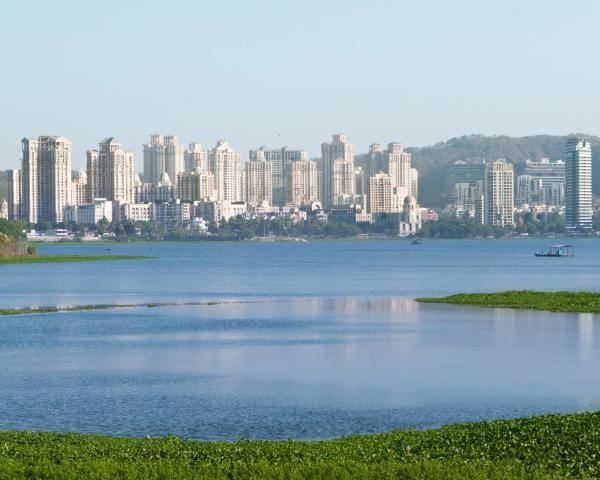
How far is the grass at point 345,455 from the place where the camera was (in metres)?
A: 15.4

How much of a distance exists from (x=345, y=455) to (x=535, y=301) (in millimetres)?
35201

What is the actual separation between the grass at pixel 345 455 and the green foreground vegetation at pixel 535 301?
28.0m

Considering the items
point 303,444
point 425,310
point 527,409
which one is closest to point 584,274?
point 425,310

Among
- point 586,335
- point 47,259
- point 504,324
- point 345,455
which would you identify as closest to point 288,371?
point 586,335

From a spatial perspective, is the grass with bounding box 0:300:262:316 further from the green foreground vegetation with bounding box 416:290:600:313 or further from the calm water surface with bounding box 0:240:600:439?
the green foreground vegetation with bounding box 416:290:600:313

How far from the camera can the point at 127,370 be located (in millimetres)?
30438

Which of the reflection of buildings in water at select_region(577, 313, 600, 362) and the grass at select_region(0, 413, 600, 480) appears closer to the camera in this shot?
the grass at select_region(0, 413, 600, 480)

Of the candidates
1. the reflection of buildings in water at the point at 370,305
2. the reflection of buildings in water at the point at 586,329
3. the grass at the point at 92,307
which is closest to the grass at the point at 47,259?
the grass at the point at 92,307

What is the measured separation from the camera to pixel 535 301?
5147 centimetres

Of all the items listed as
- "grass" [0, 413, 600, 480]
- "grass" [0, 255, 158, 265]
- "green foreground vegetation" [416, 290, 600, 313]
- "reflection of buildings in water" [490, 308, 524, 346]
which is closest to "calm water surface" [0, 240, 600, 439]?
"reflection of buildings in water" [490, 308, 524, 346]

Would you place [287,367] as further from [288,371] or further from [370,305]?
[370,305]

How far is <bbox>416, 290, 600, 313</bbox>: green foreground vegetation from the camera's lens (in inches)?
1895

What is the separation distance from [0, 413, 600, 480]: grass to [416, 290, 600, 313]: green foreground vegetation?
28.0 meters

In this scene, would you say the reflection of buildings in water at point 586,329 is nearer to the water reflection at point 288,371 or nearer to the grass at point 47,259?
the water reflection at point 288,371
